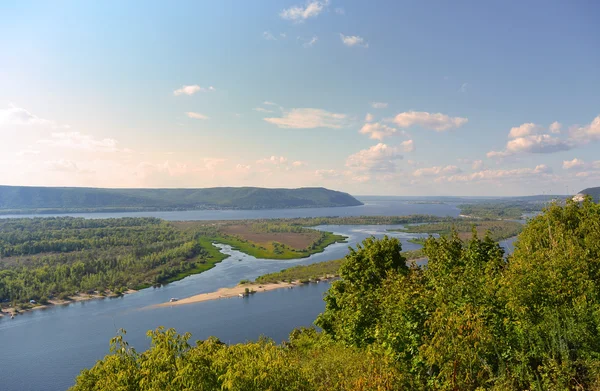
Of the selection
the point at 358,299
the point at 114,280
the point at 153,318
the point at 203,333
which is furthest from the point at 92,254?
the point at 358,299

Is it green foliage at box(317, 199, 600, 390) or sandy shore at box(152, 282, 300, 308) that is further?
sandy shore at box(152, 282, 300, 308)

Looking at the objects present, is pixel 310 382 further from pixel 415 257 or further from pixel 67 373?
pixel 415 257

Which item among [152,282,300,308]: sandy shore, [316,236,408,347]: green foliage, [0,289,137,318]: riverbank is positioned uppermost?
A: [316,236,408,347]: green foliage

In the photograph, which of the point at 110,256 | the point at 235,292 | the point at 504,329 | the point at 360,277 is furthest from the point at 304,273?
the point at 504,329

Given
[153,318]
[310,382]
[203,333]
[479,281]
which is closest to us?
[310,382]

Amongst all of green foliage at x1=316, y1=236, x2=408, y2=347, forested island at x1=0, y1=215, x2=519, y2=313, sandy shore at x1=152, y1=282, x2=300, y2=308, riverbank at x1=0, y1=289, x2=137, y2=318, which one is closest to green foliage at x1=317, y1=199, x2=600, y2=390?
green foliage at x1=316, y1=236, x2=408, y2=347

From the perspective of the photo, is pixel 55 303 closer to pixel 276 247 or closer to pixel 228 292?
pixel 228 292

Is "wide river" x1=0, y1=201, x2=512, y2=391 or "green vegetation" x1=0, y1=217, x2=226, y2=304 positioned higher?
"green vegetation" x1=0, y1=217, x2=226, y2=304

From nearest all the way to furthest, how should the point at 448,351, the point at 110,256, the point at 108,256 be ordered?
the point at 448,351 → the point at 108,256 → the point at 110,256

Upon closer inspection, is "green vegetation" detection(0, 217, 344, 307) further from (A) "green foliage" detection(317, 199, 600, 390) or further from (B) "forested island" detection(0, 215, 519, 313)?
(A) "green foliage" detection(317, 199, 600, 390)
